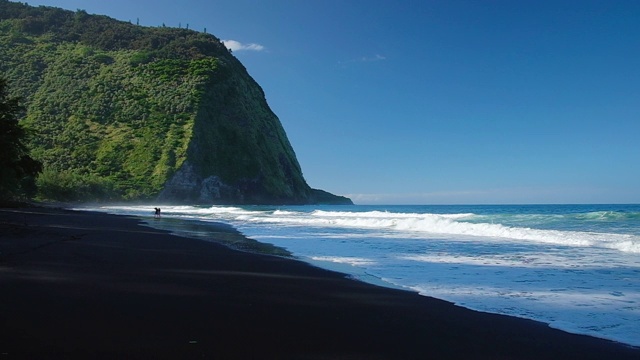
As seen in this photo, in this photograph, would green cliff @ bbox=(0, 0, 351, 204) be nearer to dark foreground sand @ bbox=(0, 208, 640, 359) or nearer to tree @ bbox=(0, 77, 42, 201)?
tree @ bbox=(0, 77, 42, 201)

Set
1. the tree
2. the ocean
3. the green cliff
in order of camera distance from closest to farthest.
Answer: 1. the ocean
2. the tree
3. the green cliff

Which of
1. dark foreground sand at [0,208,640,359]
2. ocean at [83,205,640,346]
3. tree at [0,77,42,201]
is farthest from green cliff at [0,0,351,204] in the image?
dark foreground sand at [0,208,640,359]

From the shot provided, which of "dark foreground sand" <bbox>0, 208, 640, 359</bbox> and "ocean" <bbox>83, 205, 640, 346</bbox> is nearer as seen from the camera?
"dark foreground sand" <bbox>0, 208, 640, 359</bbox>

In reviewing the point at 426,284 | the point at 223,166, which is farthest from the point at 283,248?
the point at 223,166

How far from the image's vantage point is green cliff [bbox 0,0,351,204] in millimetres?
70875

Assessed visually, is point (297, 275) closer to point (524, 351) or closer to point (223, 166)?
point (524, 351)

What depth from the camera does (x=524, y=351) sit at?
177 inches

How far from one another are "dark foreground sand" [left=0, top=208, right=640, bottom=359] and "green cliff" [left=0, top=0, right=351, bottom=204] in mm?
52211

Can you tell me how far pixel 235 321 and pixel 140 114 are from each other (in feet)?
272

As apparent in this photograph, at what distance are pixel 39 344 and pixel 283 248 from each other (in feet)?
36.6

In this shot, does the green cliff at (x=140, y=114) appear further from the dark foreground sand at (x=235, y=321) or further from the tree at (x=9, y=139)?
the dark foreground sand at (x=235, y=321)

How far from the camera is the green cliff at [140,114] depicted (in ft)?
233

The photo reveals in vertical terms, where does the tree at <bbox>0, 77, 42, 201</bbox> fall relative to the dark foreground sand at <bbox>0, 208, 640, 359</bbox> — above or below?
above

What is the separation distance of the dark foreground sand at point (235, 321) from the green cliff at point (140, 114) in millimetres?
52211
